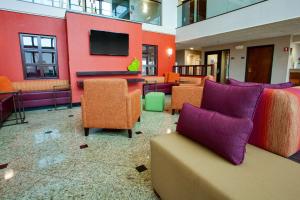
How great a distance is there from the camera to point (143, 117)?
3648 mm

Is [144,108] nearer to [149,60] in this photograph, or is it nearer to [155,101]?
[155,101]

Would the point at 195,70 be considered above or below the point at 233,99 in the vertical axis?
above

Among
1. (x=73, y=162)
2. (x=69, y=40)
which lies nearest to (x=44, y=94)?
(x=69, y=40)

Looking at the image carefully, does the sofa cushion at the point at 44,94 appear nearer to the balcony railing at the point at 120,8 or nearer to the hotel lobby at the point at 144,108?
the hotel lobby at the point at 144,108

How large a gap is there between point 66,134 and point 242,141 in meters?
2.64

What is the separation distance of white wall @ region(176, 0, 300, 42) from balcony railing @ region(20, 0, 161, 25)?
1.86m

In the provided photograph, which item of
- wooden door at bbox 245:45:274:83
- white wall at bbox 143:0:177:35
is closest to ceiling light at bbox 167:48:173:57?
white wall at bbox 143:0:177:35

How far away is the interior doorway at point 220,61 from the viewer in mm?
8180

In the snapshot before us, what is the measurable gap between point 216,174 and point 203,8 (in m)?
6.77

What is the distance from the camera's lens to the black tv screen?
482 centimetres

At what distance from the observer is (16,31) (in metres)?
4.37

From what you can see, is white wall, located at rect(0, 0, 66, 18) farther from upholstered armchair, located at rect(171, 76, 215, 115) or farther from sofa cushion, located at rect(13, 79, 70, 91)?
upholstered armchair, located at rect(171, 76, 215, 115)

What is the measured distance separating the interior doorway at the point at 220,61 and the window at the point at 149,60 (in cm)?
326

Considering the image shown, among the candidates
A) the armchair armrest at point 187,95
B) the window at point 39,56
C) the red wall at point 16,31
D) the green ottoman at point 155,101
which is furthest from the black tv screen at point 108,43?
the armchair armrest at point 187,95
